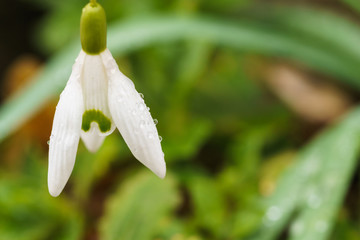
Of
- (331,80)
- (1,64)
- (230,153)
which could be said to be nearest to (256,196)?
(230,153)

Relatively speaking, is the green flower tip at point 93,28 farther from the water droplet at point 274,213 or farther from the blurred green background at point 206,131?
the water droplet at point 274,213

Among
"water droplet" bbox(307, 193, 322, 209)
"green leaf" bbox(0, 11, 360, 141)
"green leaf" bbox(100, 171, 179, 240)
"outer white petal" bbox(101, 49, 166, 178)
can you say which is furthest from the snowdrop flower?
"green leaf" bbox(0, 11, 360, 141)

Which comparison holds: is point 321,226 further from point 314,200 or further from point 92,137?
point 92,137

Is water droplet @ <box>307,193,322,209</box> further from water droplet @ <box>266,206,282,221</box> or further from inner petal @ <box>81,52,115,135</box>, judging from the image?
inner petal @ <box>81,52,115,135</box>

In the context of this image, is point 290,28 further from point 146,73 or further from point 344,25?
point 146,73

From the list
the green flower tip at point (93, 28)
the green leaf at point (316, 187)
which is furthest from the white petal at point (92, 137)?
the green leaf at point (316, 187)

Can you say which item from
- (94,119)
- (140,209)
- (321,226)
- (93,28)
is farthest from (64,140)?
(321,226)
